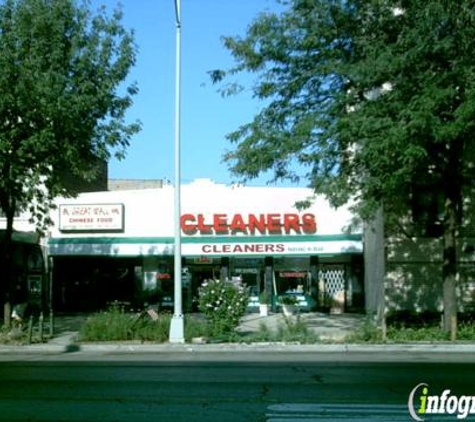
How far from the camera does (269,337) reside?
66.3ft

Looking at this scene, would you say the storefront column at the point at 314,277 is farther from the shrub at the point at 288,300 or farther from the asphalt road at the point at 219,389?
the asphalt road at the point at 219,389

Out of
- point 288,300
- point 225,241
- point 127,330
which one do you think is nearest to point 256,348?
point 127,330

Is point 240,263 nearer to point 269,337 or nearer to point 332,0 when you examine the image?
point 269,337

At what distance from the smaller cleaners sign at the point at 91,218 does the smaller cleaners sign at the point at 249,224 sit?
9.72ft

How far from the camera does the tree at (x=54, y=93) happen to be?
1905cm

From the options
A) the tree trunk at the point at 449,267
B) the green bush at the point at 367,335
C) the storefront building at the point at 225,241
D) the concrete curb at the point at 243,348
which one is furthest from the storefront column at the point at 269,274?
the concrete curb at the point at 243,348

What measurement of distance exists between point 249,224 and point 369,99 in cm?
1309

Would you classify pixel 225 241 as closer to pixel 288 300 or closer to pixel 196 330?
pixel 288 300

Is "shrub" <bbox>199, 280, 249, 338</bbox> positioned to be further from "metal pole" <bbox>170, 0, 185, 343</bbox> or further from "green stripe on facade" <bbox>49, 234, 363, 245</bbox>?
"green stripe on facade" <bbox>49, 234, 363, 245</bbox>

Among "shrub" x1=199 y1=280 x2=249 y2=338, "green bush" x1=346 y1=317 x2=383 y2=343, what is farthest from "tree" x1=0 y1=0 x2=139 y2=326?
"green bush" x1=346 y1=317 x2=383 y2=343

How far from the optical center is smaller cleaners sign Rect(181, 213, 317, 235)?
1243 inches

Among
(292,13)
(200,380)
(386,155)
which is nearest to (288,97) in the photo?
(292,13)

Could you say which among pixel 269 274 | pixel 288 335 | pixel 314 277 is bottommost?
pixel 288 335

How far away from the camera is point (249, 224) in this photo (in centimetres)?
3172
